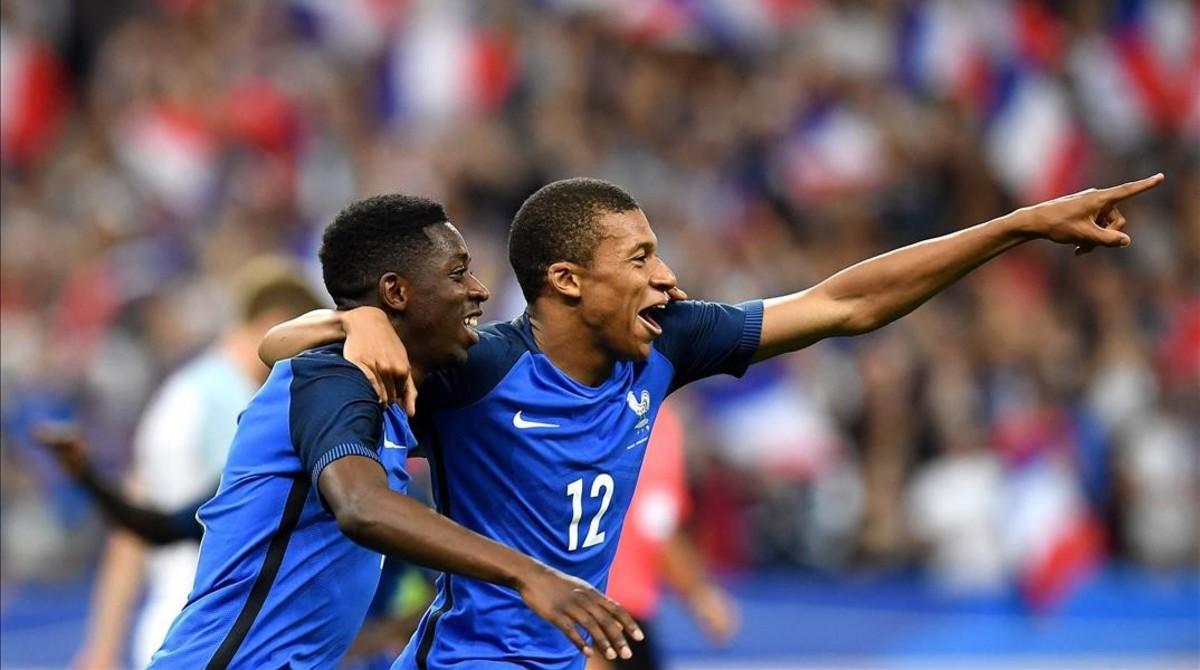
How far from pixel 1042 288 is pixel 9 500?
280 inches

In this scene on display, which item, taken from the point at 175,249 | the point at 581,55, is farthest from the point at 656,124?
the point at 175,249

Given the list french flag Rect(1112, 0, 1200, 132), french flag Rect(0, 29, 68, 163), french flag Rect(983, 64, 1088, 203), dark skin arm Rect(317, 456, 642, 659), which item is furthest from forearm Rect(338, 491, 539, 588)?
french flag Rect(1112, 0, 1200, 132)

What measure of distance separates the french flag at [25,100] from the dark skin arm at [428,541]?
11.3 meters

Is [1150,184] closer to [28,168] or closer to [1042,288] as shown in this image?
[1042,288]

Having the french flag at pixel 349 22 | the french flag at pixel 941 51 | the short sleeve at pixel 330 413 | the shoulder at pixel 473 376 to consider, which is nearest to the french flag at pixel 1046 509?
the french flag at pixel 941 51

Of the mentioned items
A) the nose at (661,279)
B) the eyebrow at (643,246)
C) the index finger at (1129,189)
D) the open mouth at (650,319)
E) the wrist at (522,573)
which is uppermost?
the index finger at (1129,189)

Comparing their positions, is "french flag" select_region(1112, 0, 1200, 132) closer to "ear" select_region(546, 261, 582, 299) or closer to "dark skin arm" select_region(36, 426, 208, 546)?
"dark skin arm" select_region(36, 426, 208, 546)

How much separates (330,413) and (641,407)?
1.04 meters

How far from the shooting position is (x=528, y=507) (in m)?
4.61

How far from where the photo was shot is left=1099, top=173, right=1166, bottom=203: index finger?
4516mm

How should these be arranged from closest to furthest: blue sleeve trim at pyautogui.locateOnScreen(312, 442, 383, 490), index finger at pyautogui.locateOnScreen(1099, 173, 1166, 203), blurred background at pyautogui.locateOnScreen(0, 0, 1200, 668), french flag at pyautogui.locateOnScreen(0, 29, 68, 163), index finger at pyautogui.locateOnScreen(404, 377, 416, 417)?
blue sleeve trim at pyautogui.locateOnScreen(312, 442, 383, 490), index finger at pyautogui.locateOnScreen(404, 377, 416, 417), index finger at pyautogui.locateOnScreen(1099, 173, 1166, 203), blurred background at pyautogui.locateOnScreen(0, 0, 1200, 668), french flag at pyautogui.locateOnScreen(0, 29, 68, 163)

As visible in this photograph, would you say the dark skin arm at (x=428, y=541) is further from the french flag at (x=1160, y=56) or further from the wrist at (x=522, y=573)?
the french flag at (x=1160, y=56)

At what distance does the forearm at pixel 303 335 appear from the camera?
14.6ft

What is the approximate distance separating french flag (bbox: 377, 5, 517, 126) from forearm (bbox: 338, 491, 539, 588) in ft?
33.8
